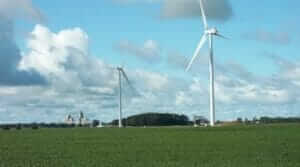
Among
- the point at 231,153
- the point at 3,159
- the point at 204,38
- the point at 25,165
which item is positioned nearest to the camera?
the point at 25,165

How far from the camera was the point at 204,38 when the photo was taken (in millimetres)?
105000

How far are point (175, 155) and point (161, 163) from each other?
677 cm

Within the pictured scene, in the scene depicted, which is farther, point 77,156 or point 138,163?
point 77,156

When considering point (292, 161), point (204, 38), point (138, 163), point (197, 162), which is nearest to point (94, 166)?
point (138, 163)

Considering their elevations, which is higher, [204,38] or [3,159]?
[204,38]

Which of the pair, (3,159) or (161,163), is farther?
(3,159)

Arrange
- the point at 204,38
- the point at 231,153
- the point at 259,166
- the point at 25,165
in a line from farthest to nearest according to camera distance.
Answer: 1. the point at 204,38
2. the point at 231,153
3. the point at 25,165
4. the point at 259,166

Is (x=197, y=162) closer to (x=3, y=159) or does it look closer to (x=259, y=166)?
(x=259, y=166)

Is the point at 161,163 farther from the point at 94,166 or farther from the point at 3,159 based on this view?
the point at 3,159

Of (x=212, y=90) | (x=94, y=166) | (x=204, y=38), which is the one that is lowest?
(x=94, y=166)

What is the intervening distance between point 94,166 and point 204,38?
70.7 meters

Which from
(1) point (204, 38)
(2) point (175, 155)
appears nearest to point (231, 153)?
(2) point (175, 155)

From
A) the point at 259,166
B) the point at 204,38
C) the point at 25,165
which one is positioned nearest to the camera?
the point at 259,166

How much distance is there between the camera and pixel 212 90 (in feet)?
354
